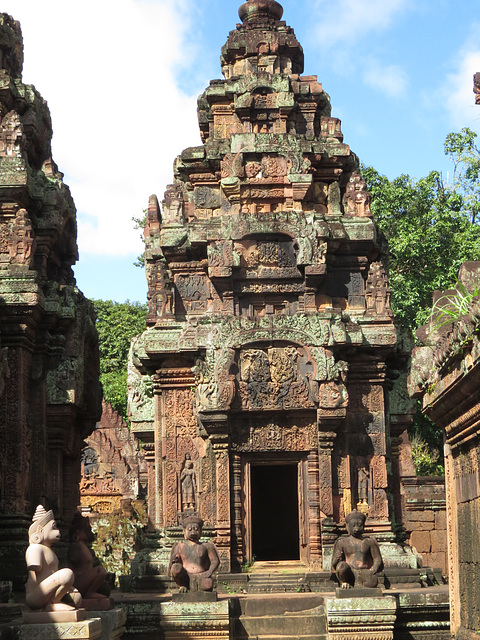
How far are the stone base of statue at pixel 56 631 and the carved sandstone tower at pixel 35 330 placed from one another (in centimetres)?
501

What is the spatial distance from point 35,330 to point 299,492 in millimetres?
4917

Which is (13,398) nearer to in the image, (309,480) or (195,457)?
(195,457)

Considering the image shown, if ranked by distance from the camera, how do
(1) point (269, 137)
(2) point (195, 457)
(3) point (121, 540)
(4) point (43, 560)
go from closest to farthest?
1. (4) point (43, 560)
2. (2) point (195, 457)
3. (1) point (269, 137)
4. (3) point (121, 540)

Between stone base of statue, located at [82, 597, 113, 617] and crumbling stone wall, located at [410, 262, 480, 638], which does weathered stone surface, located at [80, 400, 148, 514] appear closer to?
stone base of statue, located at [82, 597, 113, 617]

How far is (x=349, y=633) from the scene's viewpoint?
1145 centimetres

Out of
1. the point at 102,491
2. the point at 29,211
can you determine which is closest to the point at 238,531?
the point at 29,211

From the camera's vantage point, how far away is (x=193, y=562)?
11992 mm

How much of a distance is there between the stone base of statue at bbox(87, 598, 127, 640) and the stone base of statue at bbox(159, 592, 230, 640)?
2.12ft

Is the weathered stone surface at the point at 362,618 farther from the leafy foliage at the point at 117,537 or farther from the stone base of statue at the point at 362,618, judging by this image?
the leafy foliage at the point at 117,537

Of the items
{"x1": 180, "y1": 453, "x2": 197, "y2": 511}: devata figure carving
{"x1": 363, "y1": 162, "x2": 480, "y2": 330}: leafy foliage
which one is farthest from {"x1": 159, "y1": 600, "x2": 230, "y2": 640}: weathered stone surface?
{"x1": 363, "y1": 162, "x2": 480, "y2": 330}: leafy foliage

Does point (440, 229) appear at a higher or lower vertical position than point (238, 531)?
higher

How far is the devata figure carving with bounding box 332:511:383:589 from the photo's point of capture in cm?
1170

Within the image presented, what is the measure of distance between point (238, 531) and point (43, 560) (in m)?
6.58

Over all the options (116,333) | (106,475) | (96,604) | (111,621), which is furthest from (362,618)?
(116,333)
